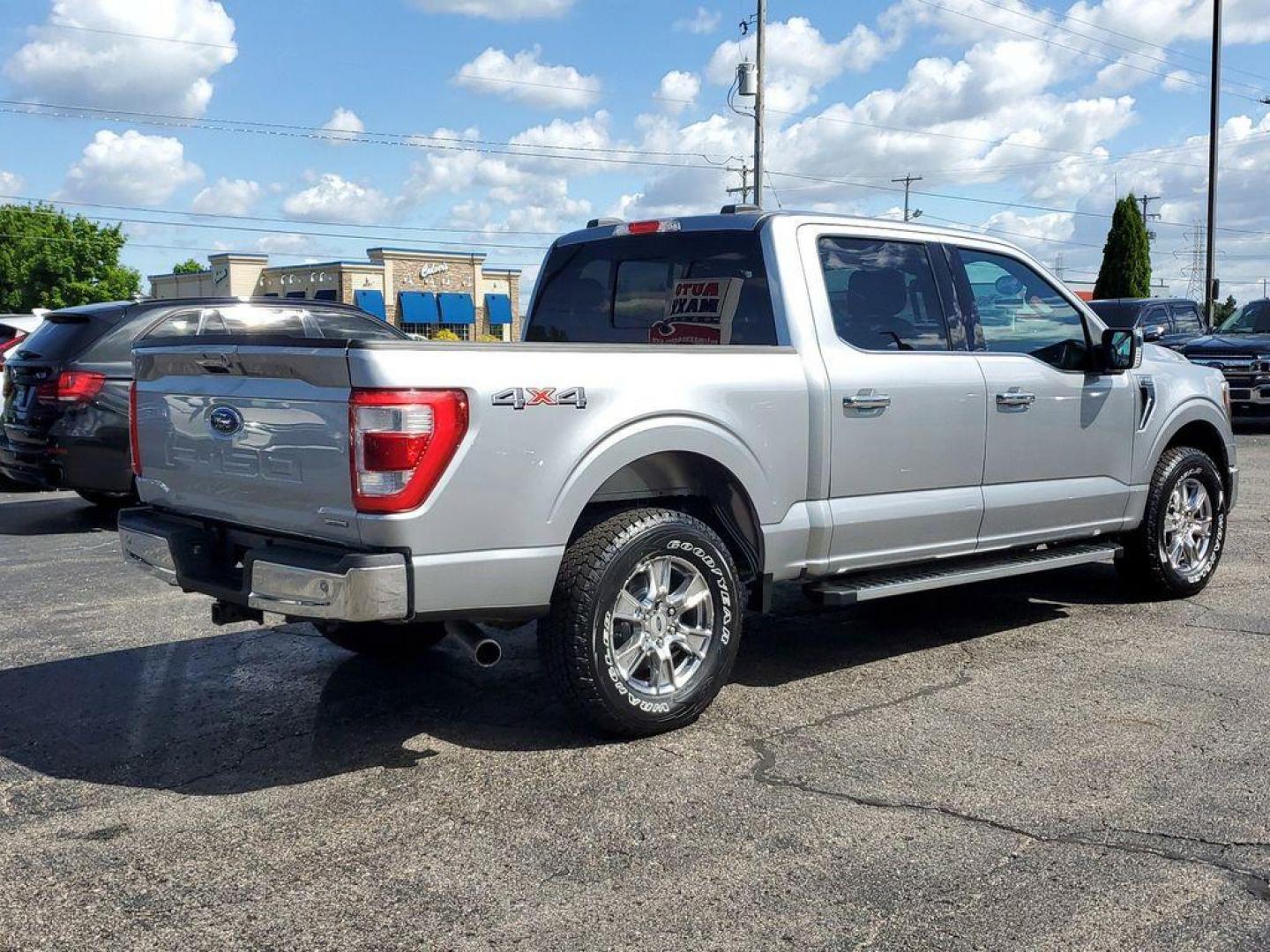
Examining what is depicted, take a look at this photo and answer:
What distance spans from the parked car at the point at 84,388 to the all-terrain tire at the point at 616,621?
5404 mm

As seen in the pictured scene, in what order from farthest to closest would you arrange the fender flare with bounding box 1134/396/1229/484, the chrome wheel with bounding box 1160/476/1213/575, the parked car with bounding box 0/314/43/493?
the parked car with bounding box 0/314/43/493 < the chrome wheel with bounding box 1160/476/1213/575 < the fender flare with bounding box 1134/396/1229/484

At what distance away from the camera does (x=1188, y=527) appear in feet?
23.8

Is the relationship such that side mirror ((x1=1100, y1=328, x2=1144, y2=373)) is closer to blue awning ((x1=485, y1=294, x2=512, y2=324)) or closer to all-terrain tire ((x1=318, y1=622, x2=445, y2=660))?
all-terrain tire ((x1=318, y1=622, x2=445, y2=660))

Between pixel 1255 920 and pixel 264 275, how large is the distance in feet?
212

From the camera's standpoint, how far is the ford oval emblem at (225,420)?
4.58m

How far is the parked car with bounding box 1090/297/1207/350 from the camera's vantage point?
19.9 metres

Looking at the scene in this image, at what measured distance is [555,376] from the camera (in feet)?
14.6

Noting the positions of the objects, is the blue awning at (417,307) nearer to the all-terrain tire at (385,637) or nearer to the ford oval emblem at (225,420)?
the all-terrain tire at (385,637)

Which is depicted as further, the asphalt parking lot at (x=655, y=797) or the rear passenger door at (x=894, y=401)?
the rear passenger door at (x=894, y=401)

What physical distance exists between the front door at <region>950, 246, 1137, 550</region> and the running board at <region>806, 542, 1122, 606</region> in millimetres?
98

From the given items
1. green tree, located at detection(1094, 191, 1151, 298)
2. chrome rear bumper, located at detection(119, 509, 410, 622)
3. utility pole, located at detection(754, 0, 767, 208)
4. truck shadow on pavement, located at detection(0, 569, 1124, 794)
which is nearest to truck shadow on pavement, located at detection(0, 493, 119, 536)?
truck shadow on pavement, located at detection(0, 569, 1124, 794)

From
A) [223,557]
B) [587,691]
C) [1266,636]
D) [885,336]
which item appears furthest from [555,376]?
[1266,636]

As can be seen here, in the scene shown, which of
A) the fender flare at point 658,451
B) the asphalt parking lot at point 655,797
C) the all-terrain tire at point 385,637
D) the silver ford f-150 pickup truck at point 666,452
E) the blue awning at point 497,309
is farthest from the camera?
the blue awning at point 497,309

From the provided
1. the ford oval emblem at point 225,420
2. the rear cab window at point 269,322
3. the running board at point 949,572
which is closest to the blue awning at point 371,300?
the rear cab window at point 269,322
